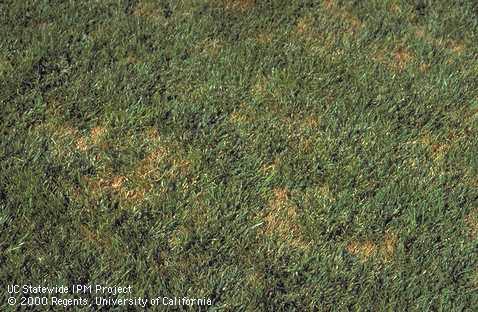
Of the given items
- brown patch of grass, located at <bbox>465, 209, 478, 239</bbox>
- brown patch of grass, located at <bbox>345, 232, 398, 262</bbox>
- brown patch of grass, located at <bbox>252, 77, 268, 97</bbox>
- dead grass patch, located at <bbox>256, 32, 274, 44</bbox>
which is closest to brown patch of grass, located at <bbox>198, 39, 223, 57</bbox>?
dead grass patch, located at <bbox>256, 32, 274, 44</bbox>

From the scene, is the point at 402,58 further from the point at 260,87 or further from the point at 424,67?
the point at 260,87

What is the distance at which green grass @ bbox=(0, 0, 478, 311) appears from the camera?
3.21 metres

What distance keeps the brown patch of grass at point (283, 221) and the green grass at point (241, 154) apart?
1cm

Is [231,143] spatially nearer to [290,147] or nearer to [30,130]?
[290,147]

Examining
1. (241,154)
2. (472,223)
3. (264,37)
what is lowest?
(472,223)

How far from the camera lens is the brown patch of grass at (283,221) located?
343 cm

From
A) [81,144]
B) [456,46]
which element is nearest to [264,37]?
[456,46]

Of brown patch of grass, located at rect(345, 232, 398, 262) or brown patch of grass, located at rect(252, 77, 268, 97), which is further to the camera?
brown patch of grass, located at rect(252, 77, 268, 97)

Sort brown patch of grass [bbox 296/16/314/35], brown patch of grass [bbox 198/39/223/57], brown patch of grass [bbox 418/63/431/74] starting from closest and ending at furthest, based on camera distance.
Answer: brown patch of grass [bbox 198/39/223/57] < brown patch of grass [bbox 418/63/431/74] < brown patch of grass [bbox 296/16/314/35]

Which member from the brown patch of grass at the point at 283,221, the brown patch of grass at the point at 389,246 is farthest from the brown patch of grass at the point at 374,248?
the brown patch of grass at the point at 283,221

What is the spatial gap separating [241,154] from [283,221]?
1.85 feet

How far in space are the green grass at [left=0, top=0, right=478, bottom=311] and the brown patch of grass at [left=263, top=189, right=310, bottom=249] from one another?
0.03 feet

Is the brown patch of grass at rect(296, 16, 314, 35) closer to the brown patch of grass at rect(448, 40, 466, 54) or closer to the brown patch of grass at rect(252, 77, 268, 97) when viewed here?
the brown patch of grass at rect(252, 77, 268, 97)

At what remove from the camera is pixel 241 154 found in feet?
12.7
